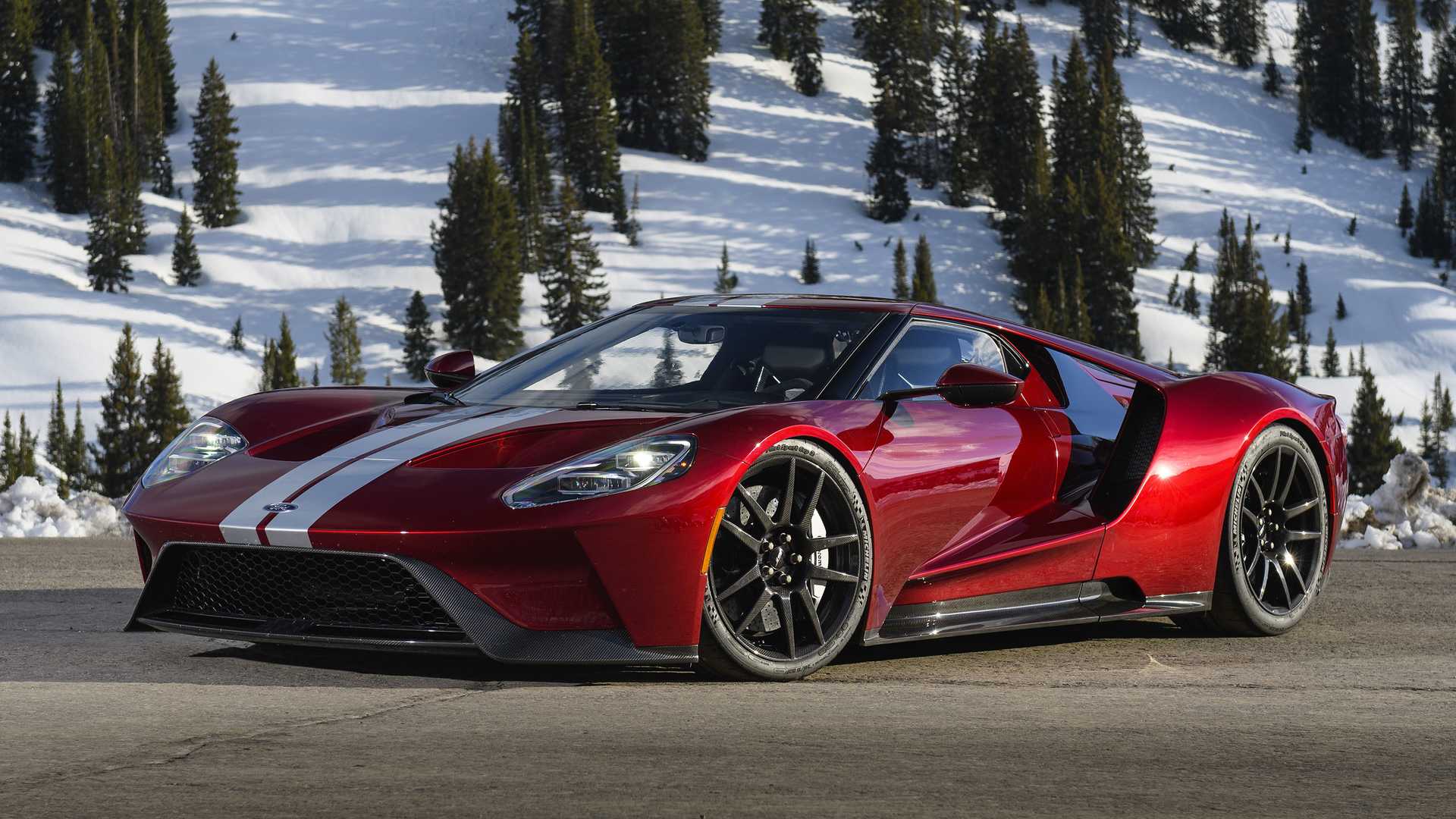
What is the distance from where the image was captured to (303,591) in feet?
15.8

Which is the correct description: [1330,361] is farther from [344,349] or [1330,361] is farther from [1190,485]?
[1190,485]

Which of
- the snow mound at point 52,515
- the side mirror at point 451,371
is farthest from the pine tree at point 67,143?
the side mirror at point 451,371

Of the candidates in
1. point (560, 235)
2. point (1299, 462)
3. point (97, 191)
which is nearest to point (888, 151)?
point (560, 235)

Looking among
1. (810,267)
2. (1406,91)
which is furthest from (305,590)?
(1406,91)

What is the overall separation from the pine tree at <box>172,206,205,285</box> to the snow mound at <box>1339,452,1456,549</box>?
97.2 meters

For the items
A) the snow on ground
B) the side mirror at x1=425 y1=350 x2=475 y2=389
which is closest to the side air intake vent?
the side mirror at x1=425 y1=350 x2=475 y2=389

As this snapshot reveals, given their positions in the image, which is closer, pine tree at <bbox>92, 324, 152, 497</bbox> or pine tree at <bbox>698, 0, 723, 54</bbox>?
pine tree at <bbox>92, 324, 152, 497</bbox>

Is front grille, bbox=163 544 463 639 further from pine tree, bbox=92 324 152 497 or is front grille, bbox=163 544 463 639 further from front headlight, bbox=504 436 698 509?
pine tree, bbox=92 324 152 497

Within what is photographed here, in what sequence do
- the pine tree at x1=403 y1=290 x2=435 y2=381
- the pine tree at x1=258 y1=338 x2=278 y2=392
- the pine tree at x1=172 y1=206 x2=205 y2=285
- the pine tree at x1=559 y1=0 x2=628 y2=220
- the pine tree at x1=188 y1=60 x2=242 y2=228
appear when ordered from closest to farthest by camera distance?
the pine tree at x1=258 y1=338 x2=278 y2=392
the pine tree at x1=403 y1=290 x2=435 y2=381
the pine tree at x1=172 y1=206 x2=205 y2=285
the pine tree at x1=188 y1=60 x2=242 y2=228
the pine tree at x1=559 y1=0 x2=628 y2=220

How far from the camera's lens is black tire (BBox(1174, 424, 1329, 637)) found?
20.7 ft

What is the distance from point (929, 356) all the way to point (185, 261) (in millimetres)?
102754

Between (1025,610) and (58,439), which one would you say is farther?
(58,439)

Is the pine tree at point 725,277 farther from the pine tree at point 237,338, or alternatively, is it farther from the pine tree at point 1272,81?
the pine tree at point 1272,81

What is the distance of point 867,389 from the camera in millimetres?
5453
